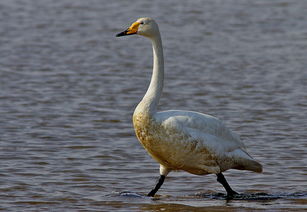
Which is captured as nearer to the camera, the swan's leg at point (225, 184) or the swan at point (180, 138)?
the swan at point (180, 138)

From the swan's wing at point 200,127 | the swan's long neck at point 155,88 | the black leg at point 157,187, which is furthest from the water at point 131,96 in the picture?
the swan's long neck at point 155,88

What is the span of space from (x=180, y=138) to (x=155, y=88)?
Answer: 58 centimetres

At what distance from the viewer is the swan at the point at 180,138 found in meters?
8.02

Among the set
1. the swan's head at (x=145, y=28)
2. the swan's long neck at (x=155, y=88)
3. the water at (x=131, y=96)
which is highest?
the swan's head at (x=145, y=28)

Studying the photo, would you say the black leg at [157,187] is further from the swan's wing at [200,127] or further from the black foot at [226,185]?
the swan's wing at [200,127]

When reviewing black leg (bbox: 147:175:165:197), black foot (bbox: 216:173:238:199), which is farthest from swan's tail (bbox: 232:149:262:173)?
black leg (bbox: 147:175:165:197)

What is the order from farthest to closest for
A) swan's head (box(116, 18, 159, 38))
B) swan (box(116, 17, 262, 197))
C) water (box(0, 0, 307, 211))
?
water (box(0, 0, 307, 211)) → swan's head (box(116, 18, 159, 38)) → swan (box(116, 17, 262, 197))

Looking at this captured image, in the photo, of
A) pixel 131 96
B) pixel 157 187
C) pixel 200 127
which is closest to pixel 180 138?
pixel 200 127

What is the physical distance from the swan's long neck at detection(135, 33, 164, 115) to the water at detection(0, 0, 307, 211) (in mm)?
906

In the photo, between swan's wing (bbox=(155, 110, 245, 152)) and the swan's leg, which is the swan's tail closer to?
swan's wing (bbox=(155, 110, 245, 152))

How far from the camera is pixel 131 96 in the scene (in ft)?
46.0

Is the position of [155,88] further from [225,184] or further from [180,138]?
[225,184]

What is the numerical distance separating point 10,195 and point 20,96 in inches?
223

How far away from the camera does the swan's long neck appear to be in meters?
8.10
